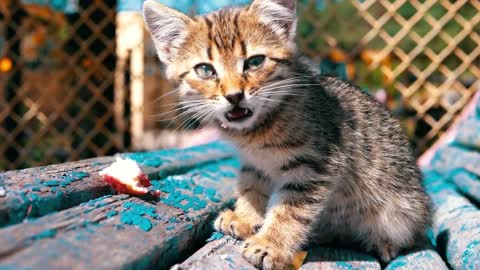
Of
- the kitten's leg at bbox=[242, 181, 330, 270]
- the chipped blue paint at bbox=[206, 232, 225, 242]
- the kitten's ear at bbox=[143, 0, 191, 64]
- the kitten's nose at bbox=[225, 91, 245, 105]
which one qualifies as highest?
the kitten's ear at bbox=[143, 0, 191, 64]

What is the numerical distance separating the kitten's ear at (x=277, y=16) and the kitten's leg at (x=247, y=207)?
0.43 meters

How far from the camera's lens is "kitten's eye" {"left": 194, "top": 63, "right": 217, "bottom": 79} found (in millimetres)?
1432

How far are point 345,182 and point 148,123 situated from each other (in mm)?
3724

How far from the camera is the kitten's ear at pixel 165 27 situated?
5.08ft

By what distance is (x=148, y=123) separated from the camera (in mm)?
5012

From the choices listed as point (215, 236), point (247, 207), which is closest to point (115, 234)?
point (215, 236)

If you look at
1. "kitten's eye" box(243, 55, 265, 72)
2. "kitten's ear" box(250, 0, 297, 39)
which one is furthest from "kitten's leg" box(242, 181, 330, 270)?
"kitten's ear" box(250, 0, 297, 39)

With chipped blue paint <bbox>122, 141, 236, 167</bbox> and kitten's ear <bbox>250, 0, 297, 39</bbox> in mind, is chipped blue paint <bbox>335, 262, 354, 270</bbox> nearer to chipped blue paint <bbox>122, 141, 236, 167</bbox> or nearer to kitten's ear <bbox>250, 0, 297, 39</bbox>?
chipped blue paint <bbox>122, 141, 236, 167</bbox>

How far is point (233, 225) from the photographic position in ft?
4.40

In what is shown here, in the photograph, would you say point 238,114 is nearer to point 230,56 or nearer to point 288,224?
point 230,56

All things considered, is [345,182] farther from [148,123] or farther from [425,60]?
[148,123]

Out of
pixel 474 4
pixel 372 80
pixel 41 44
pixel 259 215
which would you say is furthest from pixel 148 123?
pixel 259 215

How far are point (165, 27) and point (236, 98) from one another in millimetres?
442

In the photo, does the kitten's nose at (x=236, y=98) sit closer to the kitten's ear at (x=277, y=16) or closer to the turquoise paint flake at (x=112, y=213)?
the kitten's ear at (x=277, y=16)
